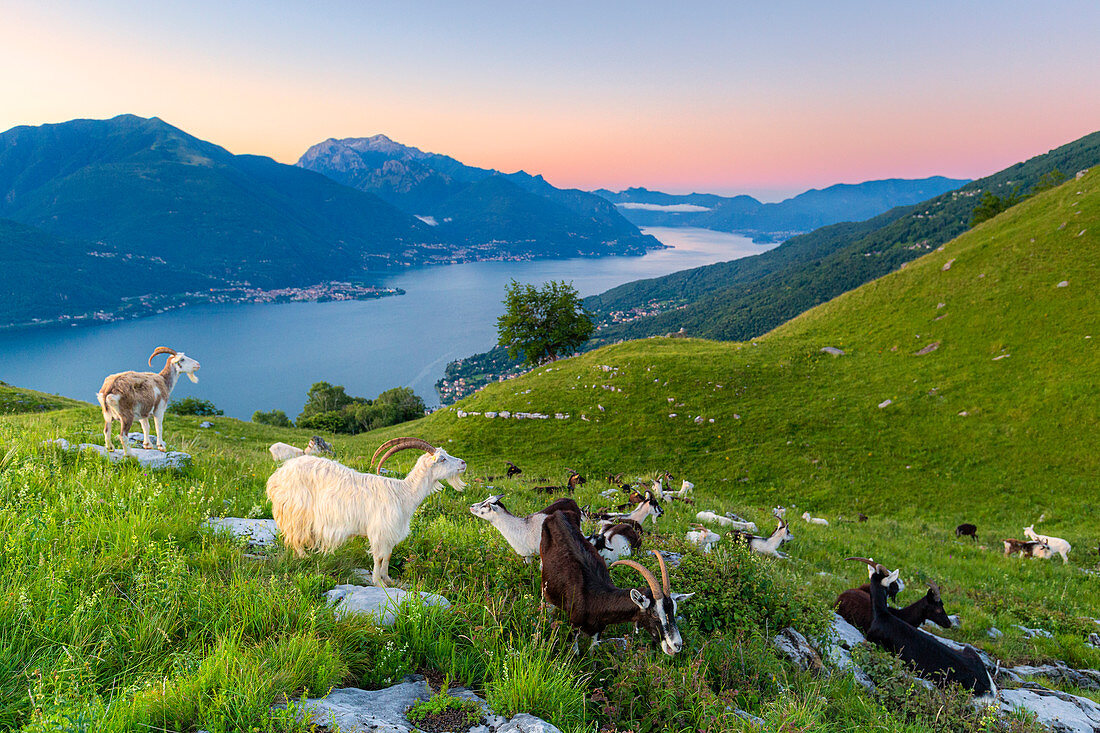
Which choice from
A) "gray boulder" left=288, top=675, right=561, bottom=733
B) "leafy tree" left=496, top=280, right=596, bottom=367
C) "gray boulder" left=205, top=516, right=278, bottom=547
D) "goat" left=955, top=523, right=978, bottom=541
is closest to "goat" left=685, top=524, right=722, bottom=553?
"gray boulder" left=288, top=675, right=561, bottom=733

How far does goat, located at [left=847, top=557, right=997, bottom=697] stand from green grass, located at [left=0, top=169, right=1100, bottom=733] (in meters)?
0.90

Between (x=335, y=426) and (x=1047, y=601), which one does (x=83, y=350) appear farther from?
(x=1047, y=601)

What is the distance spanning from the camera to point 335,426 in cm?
5169

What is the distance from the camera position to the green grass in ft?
10.2

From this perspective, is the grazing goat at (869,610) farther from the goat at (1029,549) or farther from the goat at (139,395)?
the goat at (139,395)

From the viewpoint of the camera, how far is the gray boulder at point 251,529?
5.39 m

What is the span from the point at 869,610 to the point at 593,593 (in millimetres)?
5512

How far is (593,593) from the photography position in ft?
15.0

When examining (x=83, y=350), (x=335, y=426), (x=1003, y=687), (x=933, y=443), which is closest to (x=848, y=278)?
(x=933, y=443)

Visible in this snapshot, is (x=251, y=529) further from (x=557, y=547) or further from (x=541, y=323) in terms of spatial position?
(x=541, y=323)

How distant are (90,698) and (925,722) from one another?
22.5 feet

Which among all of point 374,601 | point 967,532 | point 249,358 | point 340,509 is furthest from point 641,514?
point 249,358

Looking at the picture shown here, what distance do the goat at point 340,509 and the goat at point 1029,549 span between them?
17.4 m

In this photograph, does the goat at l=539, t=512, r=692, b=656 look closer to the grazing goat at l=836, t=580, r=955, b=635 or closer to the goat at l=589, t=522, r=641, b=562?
the goat at l=589, t=522, r=641, b=562
